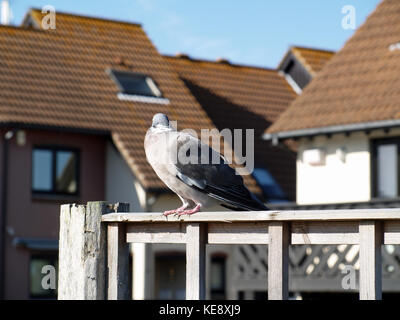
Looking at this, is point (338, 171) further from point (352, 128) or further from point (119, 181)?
point (119, 181)

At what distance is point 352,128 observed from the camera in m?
24.6

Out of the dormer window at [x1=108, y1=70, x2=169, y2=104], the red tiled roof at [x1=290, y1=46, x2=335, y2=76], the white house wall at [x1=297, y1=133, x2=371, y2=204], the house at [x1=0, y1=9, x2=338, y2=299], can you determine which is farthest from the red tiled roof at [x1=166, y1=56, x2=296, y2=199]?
the white house wall at [x1=297, y1=133, x2=371, y2=204]

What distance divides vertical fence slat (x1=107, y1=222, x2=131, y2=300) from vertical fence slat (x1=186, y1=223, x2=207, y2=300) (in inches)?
27.1

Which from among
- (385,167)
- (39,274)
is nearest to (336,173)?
(385,167)

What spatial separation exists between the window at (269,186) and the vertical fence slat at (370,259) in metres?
24.5

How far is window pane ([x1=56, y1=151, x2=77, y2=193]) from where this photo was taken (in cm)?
3014

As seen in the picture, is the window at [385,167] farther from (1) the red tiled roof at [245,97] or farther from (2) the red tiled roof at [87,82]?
(1) the red tiled roof at [245,97]

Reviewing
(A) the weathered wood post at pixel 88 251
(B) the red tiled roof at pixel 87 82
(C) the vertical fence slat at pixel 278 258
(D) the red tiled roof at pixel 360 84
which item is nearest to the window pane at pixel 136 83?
(B) the red tiled roof at pixel 87 82

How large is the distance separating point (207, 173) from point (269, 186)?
904 inches

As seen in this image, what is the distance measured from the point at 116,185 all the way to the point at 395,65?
8840 mm

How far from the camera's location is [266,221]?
716cm

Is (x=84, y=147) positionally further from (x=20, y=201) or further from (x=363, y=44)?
(x=363, y=44)

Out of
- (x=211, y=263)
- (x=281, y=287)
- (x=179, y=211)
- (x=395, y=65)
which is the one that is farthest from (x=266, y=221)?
(x=211, y=263)
